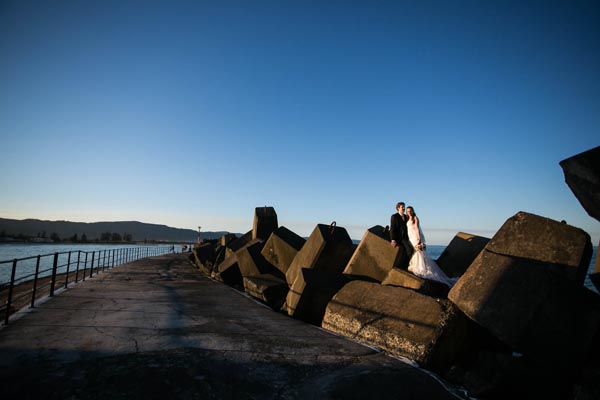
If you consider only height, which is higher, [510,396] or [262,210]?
[262,210]

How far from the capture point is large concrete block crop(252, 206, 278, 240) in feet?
38.9

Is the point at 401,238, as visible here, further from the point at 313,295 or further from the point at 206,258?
the point at 206,258

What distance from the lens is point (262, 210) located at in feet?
40.8

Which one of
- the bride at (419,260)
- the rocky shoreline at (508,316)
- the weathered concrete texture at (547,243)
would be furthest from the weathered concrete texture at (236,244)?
the weathered concrete texture at (547,243)

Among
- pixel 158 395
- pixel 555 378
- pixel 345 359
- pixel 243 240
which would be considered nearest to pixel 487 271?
pixel 555 378

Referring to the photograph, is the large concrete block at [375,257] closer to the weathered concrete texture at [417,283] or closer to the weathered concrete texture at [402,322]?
the weathered concrete texture at [417,283]

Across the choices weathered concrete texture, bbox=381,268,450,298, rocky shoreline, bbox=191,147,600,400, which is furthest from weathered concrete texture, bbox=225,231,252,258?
rocky shoreline, bbox=191,147,600,400

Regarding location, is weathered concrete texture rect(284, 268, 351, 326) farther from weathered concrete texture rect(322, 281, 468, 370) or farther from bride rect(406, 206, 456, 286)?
bride rect(406, 206, 456, 286)

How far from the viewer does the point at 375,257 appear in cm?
545

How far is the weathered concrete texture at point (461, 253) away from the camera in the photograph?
579 centimetres

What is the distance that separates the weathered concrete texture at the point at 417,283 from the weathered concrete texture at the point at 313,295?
2.87ft

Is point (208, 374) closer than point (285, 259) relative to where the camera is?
Yes

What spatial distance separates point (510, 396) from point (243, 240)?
10170 mm

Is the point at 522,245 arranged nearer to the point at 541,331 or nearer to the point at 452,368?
the point at 541,331
